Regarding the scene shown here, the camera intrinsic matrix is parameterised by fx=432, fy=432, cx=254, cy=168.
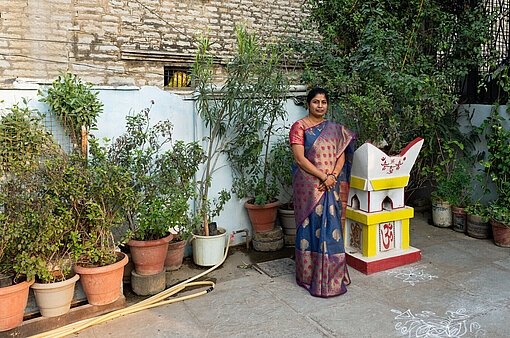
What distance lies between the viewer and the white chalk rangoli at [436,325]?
3266 mm

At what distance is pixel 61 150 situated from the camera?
3887mm

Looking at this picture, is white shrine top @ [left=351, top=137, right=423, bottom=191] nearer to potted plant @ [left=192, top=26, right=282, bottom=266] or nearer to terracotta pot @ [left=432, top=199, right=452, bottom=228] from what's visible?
potted plant @ [left=192, top=26, right=282, bottom=266]

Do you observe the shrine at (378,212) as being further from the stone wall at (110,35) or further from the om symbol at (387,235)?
the stone wall at (110,35)

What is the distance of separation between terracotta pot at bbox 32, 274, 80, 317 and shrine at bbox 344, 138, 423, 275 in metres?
2.81

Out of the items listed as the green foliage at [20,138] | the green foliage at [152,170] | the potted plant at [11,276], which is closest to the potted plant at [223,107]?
the green foliage at [152,170]

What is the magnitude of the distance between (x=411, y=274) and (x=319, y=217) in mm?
1230

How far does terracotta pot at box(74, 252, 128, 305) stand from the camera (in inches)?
141

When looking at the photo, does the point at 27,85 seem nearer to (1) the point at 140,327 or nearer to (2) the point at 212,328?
(1) the point at 140,327

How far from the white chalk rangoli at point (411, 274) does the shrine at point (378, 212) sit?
105 mm

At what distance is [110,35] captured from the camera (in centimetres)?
734

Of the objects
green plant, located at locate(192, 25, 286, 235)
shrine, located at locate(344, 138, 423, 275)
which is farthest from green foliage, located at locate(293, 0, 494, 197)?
green plant, located at locate(192, 25, 286, 235)

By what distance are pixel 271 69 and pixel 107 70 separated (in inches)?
149

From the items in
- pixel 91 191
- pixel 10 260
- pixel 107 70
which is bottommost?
pixel 10 260

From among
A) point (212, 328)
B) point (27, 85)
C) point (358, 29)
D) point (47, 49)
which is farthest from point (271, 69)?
point (47, 49)
